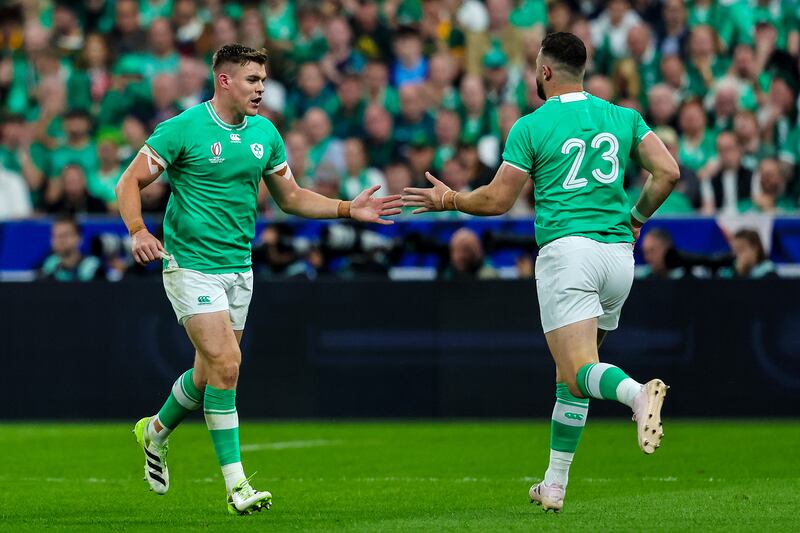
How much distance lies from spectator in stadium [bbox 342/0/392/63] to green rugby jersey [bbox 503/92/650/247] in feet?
34.4

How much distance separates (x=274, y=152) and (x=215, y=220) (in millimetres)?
598

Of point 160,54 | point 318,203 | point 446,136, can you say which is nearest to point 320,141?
point 446,136

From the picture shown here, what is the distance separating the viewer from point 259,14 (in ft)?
60.7

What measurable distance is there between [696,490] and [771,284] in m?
5.10

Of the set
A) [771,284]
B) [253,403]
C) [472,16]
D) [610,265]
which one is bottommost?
[253,403]

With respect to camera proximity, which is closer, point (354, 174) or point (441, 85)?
point (354, 174)

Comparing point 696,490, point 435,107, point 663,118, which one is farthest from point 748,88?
point 696,490

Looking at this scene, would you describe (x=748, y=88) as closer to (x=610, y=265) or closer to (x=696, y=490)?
(x=696, y=490)

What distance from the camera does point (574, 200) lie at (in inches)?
302

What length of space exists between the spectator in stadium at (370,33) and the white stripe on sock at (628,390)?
445 inches

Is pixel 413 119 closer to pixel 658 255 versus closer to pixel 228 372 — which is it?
pixel 658 255

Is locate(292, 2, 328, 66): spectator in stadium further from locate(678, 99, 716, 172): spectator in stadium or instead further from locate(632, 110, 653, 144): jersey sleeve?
locate(632, 110, 653, 144): jersey sleeve

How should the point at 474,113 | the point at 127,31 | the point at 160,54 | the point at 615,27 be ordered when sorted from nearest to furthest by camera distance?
the point at 474,113
the point at 615,27
the point at 160,54
the point at 127,31

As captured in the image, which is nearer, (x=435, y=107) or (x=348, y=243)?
(x=348, y=243)
